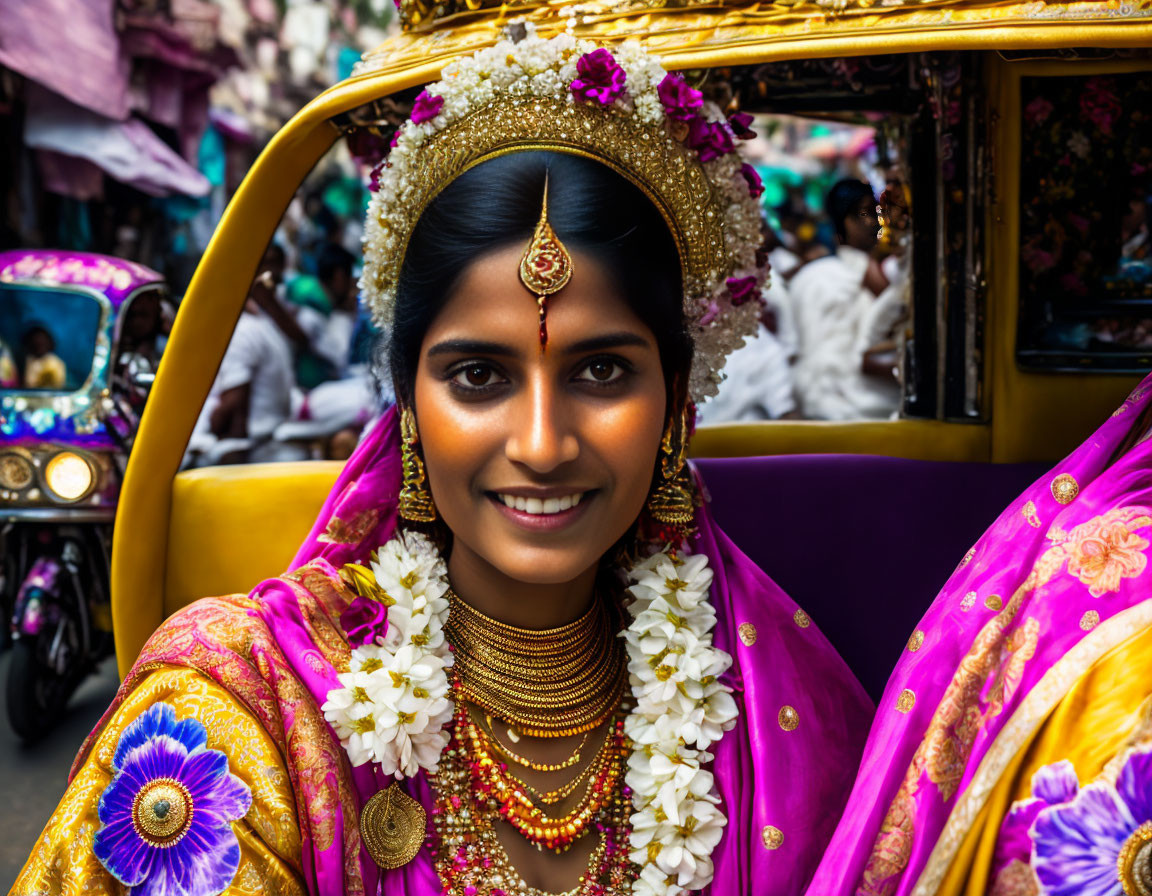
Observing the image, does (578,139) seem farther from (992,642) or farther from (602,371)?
(992,642)

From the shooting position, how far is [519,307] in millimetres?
1514

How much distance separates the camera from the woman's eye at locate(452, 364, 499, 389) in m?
1.55

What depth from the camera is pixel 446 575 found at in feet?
5.82

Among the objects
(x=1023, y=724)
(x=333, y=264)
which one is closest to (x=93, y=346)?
(x=333, y=264)

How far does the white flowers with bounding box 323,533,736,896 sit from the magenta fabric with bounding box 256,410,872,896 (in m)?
0.03

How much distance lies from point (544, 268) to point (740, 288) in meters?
0.45

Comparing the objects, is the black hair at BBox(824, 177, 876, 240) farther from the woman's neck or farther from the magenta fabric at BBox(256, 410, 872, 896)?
the woman's neck

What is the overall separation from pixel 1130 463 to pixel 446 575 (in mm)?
1015

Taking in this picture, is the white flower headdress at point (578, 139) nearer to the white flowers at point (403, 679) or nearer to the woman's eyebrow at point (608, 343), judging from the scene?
the woman's eyebrow at point (608, 343)

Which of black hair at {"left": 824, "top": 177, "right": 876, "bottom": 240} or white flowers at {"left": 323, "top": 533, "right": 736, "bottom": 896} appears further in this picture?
black hair at {"left": 824, "top": 177, "right": 876, "bottom": 240}

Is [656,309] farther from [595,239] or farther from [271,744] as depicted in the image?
[271,744]

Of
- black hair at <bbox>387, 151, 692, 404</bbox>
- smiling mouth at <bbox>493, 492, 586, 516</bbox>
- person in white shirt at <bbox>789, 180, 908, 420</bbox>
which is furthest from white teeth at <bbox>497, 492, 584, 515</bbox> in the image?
person in white shirt at <bbox>789, 180, 908, 420</bbox>

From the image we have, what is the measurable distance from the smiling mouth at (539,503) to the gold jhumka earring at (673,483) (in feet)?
0.78

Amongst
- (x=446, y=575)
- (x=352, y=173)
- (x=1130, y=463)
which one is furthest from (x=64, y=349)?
(x=352, y=173)
